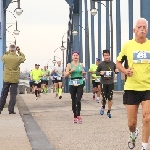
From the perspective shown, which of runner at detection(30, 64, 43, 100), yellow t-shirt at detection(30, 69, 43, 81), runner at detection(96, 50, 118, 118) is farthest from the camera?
yellow t-shirt at detection(30, 69, 43, 81)

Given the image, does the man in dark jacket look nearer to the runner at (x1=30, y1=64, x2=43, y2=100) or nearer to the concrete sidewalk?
the concrete sidewalk

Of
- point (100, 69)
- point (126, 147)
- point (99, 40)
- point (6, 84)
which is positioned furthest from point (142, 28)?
point (99, 40)

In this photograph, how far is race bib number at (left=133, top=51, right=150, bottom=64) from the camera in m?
6.81

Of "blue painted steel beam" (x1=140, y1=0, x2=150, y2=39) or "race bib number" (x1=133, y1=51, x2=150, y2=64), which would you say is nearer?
"race bib number" (x1=133, y1=51, x2=150, y2=64)

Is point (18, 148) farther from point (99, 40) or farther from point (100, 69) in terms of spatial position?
point (99, 40)

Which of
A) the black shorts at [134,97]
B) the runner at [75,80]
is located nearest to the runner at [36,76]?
the runner at [75,80]

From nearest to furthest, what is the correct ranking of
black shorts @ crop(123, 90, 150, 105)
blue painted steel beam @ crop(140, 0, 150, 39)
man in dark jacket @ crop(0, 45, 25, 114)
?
black shorts @ crop(123, 90, 150, 105), man in dark jacket @ crop(0, 45, 25, 114), blue painted steel beam @ crop(140, 0, 150, 39)

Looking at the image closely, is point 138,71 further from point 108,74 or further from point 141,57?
→ point 108,74

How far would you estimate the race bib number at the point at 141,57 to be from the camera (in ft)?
22.4

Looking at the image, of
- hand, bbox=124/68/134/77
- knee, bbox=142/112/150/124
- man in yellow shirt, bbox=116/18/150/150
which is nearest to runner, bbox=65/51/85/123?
man in yellow shirt, bbox=116/18/150/150

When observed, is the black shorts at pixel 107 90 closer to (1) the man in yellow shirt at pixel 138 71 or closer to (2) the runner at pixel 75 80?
(2) the runner at pixel 75 80

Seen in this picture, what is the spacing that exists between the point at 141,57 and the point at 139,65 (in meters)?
0.09

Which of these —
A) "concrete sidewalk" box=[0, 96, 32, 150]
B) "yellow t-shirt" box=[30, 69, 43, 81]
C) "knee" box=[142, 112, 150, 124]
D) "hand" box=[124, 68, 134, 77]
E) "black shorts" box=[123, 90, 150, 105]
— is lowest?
"concrete sidewalk" box=[0, 96, 32, 150]

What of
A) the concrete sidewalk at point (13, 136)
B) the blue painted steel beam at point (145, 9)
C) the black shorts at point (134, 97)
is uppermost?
the blue painted steel beam at point (145, 9)
